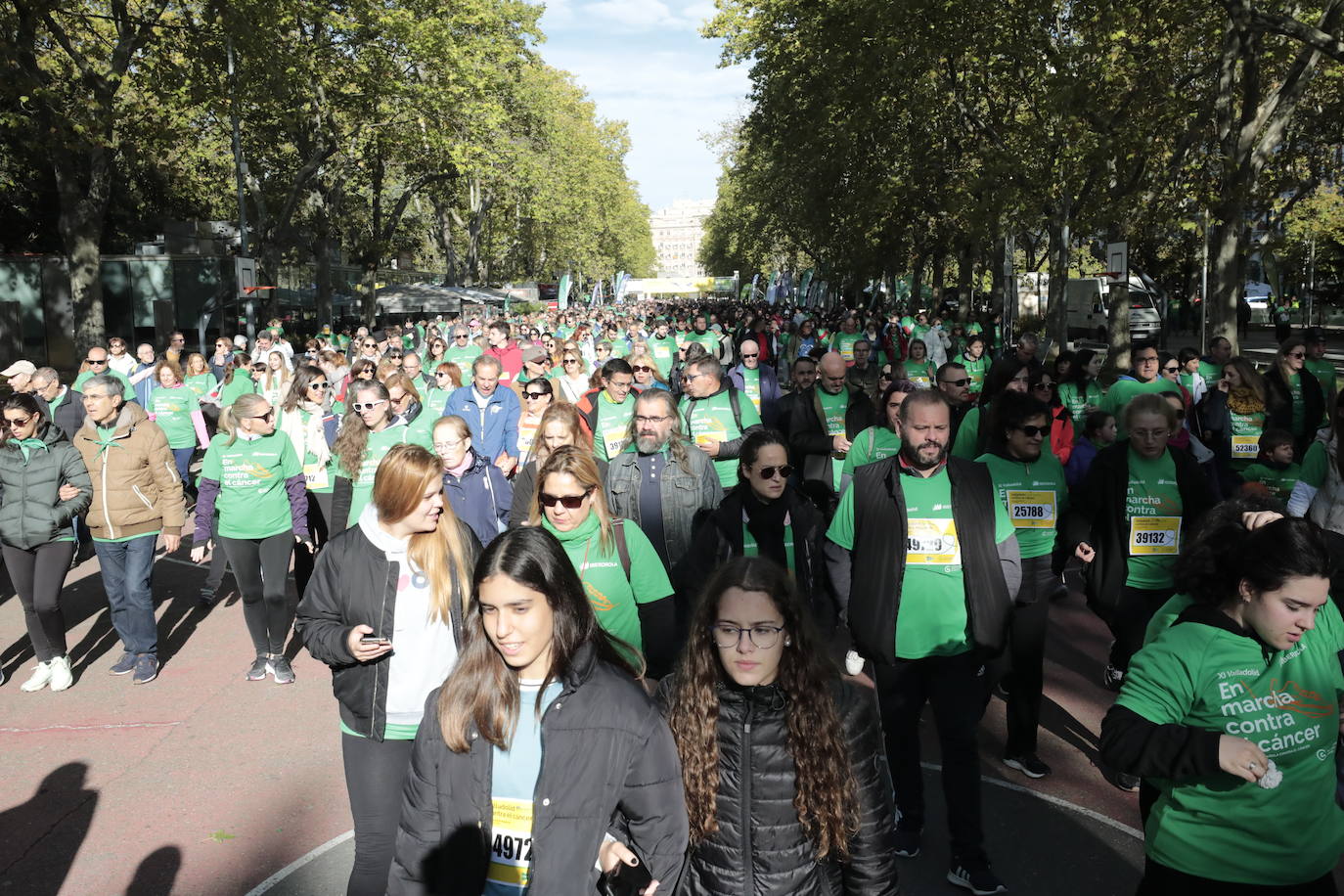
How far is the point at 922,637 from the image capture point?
159 inches

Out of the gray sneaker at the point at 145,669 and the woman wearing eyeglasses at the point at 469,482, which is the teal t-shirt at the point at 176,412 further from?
the woman wearing eyeglasses at the point at 469,482

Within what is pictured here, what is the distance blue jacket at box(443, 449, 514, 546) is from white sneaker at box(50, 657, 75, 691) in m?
2.90

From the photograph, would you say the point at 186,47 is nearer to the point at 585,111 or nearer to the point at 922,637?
the point at 922,637

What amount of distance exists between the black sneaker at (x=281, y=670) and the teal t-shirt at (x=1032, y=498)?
13.9 ft

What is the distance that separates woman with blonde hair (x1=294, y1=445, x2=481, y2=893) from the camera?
11.3 feet

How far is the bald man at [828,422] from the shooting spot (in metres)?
7.58

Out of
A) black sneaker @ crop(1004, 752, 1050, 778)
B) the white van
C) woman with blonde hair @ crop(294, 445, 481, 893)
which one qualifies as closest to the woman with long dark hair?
woman with blonde hair @ crop(294, 445, 481, 893)

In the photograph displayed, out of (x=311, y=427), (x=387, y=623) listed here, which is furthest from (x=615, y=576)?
(x=311, y=427)

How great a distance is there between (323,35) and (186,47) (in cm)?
587

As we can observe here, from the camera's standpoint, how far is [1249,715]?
98.7 inches

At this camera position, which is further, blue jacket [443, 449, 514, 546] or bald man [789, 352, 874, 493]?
bald man [789, 352, 874, 493]

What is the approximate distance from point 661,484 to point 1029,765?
214 centimetres

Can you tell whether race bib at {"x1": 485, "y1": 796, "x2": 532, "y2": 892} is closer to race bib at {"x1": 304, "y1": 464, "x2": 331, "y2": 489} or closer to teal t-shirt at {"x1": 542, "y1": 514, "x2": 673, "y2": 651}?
teal t-shirt at {"x1": 542, "y1": 514, "x2": 673, "y2": 651}

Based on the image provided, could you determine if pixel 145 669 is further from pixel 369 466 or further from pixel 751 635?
pixel 751 635
